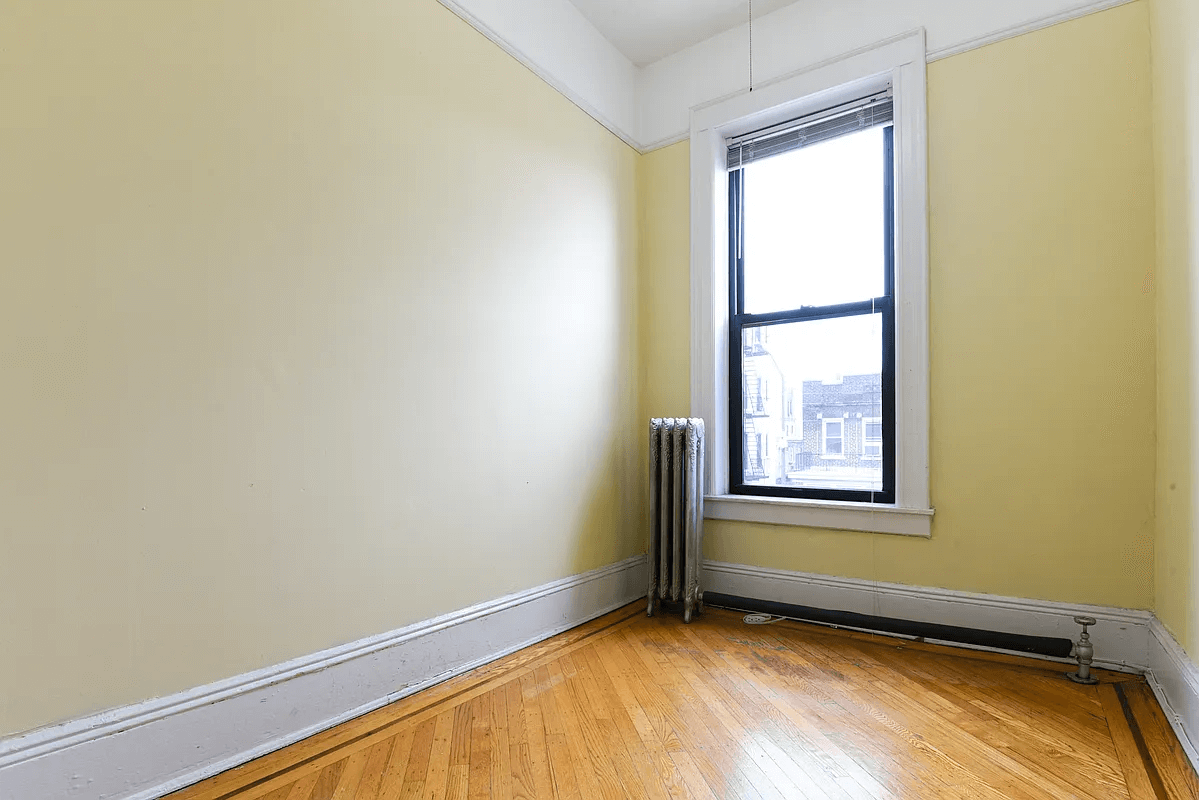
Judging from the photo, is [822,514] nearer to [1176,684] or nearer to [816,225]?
[1176,684]

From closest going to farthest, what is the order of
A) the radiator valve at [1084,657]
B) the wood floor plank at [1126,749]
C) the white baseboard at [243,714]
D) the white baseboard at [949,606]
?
the white baseboard at [243,714], the wood floor plank at [1126,749], the radiator valve at [1084,657], the white baseboard at [949,606]

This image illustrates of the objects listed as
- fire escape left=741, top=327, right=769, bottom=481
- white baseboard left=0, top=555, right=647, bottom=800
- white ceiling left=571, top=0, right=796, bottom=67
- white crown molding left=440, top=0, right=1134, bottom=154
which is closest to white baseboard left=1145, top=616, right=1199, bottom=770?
fire escape left=741, top=327, right=769, bottom=481

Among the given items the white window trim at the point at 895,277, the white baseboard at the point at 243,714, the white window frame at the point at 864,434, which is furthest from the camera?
the white window frame at the point at 864,434

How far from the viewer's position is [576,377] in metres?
3.10

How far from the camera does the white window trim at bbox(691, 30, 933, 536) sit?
2779 millimetres

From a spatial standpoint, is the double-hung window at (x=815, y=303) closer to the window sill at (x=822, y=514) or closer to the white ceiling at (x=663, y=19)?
the window sill at (x=822, y=514)

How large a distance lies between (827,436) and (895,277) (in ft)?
2.66

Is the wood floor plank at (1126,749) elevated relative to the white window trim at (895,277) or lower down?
lower down

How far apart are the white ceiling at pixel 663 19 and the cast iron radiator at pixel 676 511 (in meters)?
2.06

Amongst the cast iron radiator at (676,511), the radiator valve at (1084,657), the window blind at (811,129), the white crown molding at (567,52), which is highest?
the white crown molding at (567,52)

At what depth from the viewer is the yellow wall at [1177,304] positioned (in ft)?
6.14

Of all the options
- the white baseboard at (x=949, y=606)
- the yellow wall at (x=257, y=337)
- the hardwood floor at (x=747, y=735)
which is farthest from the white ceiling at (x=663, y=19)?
the hardwood floor at (x=747, y=735)

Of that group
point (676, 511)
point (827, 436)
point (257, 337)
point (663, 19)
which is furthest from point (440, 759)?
point (663, 19)

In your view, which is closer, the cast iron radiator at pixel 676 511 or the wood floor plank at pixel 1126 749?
the wood floor plank at pixel 1126 749
